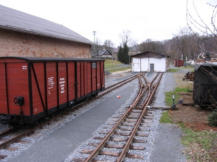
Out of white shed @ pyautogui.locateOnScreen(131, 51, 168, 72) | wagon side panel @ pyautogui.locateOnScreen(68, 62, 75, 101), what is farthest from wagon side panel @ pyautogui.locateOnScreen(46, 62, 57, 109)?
white shed @ pyautogui.locateOnScreen(131, 51, 168, 72)

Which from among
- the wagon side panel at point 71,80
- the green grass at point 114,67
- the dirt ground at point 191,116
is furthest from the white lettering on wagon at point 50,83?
the green grass at point 114,67

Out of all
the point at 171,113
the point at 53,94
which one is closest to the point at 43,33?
the point at 53,94

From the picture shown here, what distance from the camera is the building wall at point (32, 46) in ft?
40.1

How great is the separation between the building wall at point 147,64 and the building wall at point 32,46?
77.5 ft

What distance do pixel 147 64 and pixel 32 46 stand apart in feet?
103

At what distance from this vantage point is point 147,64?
141ft

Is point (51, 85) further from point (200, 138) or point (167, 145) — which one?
point (200, 138)

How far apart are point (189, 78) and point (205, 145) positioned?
1908 centimetres

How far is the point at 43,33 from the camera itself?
1487cm

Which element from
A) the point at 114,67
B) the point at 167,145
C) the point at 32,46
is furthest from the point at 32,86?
the point at 114,67

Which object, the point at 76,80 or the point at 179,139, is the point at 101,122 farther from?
the point at 179,139

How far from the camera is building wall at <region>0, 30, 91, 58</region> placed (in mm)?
12215

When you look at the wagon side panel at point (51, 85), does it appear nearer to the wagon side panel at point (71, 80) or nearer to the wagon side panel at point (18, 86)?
the wagon side panel at point (18, 86)

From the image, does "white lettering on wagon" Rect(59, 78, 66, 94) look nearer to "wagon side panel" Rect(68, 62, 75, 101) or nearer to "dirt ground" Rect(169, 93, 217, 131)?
"wagon side panel" Rect(68, 62, 75, 101)
